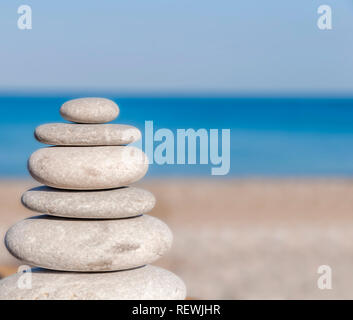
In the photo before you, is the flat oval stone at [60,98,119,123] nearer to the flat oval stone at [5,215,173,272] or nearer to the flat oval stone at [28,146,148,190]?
the flat oval stone at [28,146,148,190]

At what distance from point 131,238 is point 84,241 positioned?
17.7 inches

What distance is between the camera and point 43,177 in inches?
204

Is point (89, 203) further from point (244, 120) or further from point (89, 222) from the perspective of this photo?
point (244, 120)

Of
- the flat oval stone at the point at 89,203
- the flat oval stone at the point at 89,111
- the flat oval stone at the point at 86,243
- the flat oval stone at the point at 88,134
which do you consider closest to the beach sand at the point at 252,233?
the flat oval stone at the point at 86,243

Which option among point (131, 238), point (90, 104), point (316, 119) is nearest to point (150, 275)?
point (131, 238)

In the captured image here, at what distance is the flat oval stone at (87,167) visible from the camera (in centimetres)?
502

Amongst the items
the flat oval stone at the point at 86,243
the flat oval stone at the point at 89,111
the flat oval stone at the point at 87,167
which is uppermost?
the flat oval stone at the point at 89,111

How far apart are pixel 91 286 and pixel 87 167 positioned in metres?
1.13

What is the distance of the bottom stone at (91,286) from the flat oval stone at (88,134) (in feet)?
4.27

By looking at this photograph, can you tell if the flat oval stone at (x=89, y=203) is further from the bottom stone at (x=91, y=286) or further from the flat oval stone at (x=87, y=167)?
the bottom stone at (x=91, y=286)
